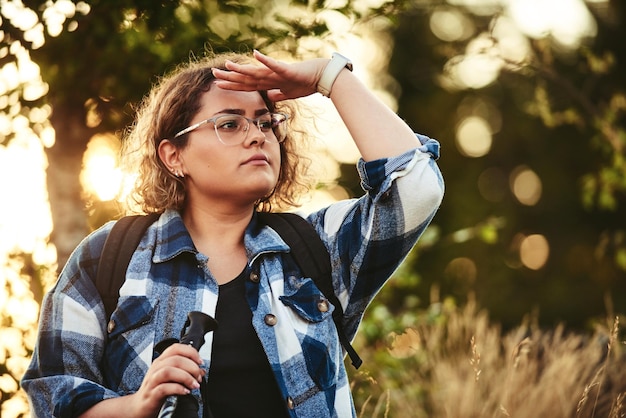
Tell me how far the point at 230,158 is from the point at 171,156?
1.07 feet

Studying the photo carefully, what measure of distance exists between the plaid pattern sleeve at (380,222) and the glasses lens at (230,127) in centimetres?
43

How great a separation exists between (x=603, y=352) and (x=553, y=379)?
2.73ft

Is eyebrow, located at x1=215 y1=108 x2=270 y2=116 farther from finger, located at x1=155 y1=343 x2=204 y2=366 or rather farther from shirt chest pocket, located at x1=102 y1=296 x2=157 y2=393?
finger, located at x1=155 y1=343 x2=204 y2=366

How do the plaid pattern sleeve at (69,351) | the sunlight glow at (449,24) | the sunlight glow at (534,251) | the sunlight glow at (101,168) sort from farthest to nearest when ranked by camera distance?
the sunlight glow at (449,24) → the sunlight glow at (534,251) → the sunlight glow at (101,168) → the plaid pattern sleeve at (69,351)

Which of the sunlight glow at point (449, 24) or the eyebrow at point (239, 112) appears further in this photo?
the sunlight glow at point (449, 24)

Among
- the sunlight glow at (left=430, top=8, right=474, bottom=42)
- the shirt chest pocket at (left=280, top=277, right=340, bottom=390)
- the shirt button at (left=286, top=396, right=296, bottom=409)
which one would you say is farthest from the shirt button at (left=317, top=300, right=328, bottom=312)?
the sunlight glow at (left=430, top=8, right=474, bottom=42)

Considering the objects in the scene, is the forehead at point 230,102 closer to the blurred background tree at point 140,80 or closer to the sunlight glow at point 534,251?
the blurred background tree at point 140,80

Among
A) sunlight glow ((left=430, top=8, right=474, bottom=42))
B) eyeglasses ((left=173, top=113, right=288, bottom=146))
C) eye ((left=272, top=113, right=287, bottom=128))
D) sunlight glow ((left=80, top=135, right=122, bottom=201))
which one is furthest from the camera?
sunlight glow ((left=430, top=8, right=474, bottom=42))

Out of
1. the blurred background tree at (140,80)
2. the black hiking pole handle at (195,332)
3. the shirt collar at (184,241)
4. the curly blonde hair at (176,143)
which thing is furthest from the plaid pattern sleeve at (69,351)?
the blurred background tree at (140,80)

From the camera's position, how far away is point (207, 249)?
2619 millimetres

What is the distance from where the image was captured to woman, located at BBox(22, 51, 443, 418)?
7.56ft

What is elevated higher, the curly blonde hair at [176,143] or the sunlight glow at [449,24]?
the curly blonde hair at [176,143]

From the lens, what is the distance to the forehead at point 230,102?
104 inches

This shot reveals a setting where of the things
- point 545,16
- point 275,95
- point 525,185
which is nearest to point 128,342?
point 275,95
